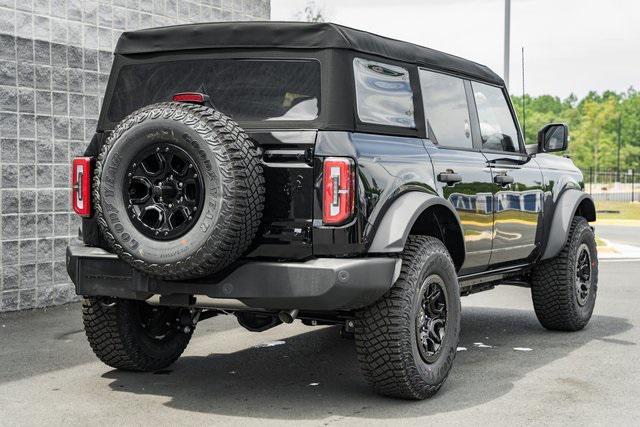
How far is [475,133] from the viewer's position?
6.95 m

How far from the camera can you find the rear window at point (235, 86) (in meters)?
A: 5.39

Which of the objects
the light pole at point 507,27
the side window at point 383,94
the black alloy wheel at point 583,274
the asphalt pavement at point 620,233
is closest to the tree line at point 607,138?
the asphalt pavement at point 620,233

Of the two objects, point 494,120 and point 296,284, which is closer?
point 296,284

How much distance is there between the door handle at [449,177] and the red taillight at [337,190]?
106cm

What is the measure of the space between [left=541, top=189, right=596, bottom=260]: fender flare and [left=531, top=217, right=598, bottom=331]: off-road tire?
125 millimetres

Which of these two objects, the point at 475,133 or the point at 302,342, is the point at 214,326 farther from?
the point at 475,133

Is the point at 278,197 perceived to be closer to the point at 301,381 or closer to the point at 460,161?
the point at 301,381

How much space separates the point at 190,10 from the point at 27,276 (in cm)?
370

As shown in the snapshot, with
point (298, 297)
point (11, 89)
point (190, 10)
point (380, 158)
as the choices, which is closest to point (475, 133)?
point (380, 158)

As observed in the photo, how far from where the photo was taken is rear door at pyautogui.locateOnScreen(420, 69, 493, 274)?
616 cm

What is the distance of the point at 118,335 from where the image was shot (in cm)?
609

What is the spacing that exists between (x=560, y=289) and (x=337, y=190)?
343 cm

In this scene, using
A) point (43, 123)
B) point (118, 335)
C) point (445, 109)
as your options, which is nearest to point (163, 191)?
point (118, 335)

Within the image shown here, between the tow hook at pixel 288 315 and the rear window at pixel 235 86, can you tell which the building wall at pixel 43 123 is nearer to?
the rear window at pixel 235 86
